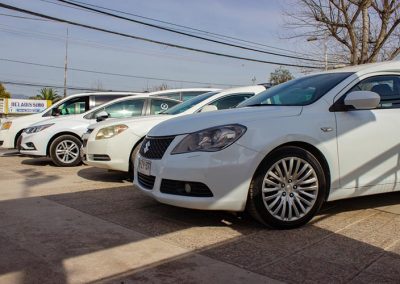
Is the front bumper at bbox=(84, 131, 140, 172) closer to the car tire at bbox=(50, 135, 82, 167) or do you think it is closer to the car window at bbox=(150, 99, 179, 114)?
the car window at bbox=(150, 99, 179, 114)

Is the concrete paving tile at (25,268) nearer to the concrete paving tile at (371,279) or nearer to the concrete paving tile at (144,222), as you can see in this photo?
the concrete paving tile at (144,222)

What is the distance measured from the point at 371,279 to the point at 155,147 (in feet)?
7.82

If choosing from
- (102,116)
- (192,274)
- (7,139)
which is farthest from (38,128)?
(192,274)

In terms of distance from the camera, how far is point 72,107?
11609 millimetres

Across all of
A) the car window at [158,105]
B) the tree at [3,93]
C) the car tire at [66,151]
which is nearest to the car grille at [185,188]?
the car window at [158,105]

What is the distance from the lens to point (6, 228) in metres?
4.50

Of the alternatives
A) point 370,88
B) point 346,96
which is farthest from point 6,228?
point 370,88

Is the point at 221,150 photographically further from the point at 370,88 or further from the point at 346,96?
the point at 370,88

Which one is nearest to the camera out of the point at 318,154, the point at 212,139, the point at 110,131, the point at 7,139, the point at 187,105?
the point at 212,139

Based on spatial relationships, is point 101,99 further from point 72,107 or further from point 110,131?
point 110,131

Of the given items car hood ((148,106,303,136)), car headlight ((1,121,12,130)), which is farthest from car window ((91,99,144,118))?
car hood ((148,106,303,136))

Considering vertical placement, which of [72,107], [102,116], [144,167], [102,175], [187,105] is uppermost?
[72,107]

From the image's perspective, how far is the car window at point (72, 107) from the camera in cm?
1144

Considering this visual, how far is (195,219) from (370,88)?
2.30 metres
